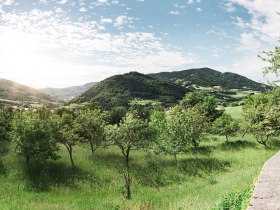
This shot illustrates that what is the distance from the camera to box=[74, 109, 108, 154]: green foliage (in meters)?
51.4

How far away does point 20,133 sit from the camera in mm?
44250

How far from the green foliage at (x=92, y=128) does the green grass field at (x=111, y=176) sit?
1.78 m

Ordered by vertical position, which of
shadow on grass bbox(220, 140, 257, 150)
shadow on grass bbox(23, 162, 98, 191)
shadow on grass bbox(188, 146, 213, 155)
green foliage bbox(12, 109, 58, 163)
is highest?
green foliage bbox(12, 109, 58, 163)

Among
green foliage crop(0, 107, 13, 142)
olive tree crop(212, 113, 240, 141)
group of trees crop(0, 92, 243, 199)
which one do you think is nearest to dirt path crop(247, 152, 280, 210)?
group of trees crop(0, 92, 243, 199)

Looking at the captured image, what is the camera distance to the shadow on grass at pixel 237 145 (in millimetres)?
58750

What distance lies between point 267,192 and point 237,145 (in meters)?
51.6

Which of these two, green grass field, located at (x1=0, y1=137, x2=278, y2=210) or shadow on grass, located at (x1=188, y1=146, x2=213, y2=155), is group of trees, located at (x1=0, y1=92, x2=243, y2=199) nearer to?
shadow on grass, located at (x1=188, y1=146, x2=213, y2=155)

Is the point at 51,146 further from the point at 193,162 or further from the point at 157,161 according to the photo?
the point at 193,162

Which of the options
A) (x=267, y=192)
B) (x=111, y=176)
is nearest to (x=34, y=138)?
(x=111, y=176)

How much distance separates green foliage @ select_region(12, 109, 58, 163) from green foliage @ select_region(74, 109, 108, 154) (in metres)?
5.73

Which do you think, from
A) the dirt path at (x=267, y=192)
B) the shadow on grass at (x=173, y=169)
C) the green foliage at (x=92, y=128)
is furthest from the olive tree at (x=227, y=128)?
the dirt path at (x=267, y=192)

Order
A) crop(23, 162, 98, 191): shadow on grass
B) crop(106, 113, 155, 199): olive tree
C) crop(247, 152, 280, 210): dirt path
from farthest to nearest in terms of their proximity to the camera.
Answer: crop(23, 162, 98, 191): shadow on grass → crop(106, 113, 155, 199): olive tree → crop(247, 152, 280, 210): dirt path

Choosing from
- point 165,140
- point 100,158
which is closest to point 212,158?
point 165,140

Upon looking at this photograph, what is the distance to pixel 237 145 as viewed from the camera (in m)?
60.3
